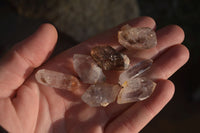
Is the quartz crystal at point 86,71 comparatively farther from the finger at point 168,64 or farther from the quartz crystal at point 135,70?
the finger at point 168,64

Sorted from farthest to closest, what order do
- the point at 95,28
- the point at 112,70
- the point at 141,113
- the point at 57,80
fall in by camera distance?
the point at 95,28, the point at 112,70, the point at 57,80, the point at 141,113

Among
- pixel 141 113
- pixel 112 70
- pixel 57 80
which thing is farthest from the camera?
pixel 112 70

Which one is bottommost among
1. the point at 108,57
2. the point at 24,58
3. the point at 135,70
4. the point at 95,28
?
the point at 95,28

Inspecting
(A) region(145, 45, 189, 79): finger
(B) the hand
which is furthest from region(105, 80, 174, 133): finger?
(A) region(145, 45, 189, 79): finger

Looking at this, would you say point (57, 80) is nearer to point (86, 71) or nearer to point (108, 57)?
point (86, 71)

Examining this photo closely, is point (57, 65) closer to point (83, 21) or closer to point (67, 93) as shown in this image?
point (67, 93)

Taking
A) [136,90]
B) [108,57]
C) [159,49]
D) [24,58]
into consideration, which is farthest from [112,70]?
[24,58]

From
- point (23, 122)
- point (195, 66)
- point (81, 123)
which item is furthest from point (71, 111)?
point (195, 66)
